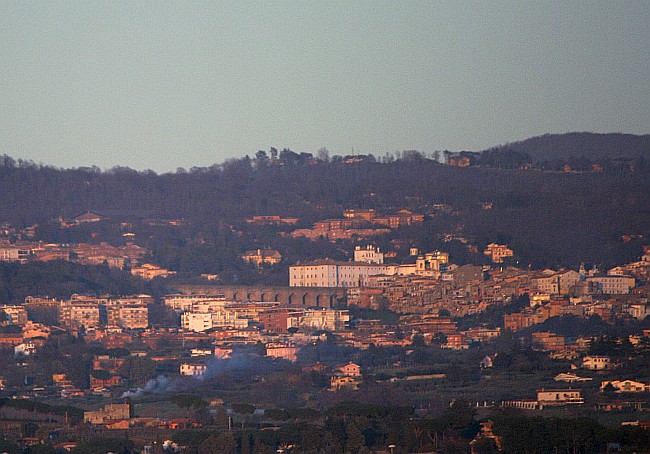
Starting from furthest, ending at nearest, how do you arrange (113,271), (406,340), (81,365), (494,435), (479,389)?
(113,271) → (406,340) → (81,365) → (479,389) → (494,435)

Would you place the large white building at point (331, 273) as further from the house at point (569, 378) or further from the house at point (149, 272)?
the house at point (569, 378)

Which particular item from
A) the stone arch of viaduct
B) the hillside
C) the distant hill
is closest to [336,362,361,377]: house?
the stone arch of viaduct

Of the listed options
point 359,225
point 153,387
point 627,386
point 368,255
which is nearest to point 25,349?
point 153,387

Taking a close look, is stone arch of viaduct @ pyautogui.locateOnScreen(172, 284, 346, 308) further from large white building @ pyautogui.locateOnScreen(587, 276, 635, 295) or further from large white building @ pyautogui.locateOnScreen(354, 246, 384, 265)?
large white building @ pyautogui.locateOnScreen(587, 276, 635, 295)

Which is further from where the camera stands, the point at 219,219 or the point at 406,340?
the point at 219,219

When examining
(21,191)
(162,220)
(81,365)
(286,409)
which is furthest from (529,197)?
(286,409)

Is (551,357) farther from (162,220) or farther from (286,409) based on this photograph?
(162,220)
